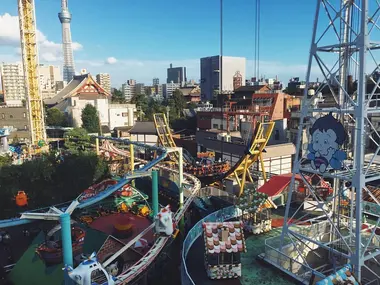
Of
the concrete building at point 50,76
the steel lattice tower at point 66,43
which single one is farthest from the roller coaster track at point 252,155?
the steel lattice tower at point 66,43

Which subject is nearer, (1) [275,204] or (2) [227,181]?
(1) [275,204]

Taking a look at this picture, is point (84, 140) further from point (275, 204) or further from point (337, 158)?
point (337, 158)

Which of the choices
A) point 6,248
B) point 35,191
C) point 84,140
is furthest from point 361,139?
point 84,140

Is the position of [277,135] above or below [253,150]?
below

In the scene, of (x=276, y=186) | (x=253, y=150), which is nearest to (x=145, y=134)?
(x=253, y=150)

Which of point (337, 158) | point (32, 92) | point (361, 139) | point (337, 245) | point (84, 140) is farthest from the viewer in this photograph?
point (84, 140)

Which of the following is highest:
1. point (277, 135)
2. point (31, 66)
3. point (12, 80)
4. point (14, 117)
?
point (12, 80)

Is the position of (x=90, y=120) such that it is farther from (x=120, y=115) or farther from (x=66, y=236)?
(x=66, y=236)
